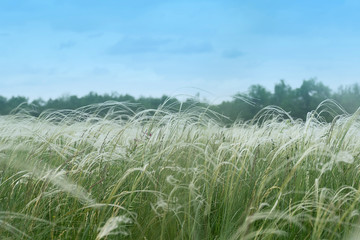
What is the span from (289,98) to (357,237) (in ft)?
84.7

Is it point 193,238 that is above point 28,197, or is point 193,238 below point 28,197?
below

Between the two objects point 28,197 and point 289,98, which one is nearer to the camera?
point 28,197

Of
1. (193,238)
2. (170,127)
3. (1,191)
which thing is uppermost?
(170,127)

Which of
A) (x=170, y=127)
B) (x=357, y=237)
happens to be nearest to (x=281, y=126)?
(x=170, y=127)

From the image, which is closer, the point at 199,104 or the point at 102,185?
the point at 102,185

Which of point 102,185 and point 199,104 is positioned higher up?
point 199,104

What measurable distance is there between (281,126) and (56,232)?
106 inches

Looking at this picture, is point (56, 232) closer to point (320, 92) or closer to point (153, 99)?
point (153, 99)

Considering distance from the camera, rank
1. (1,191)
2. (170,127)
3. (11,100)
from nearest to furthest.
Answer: (1,191), (170,127), (11,100)

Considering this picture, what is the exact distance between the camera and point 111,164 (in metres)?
2.76

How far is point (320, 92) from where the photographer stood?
26.5m

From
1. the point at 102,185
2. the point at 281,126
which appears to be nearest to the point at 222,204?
the point at 102,185

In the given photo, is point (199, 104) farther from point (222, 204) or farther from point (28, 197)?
point (28, 197)

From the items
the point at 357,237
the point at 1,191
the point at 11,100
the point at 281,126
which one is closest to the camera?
the point at 357,237
